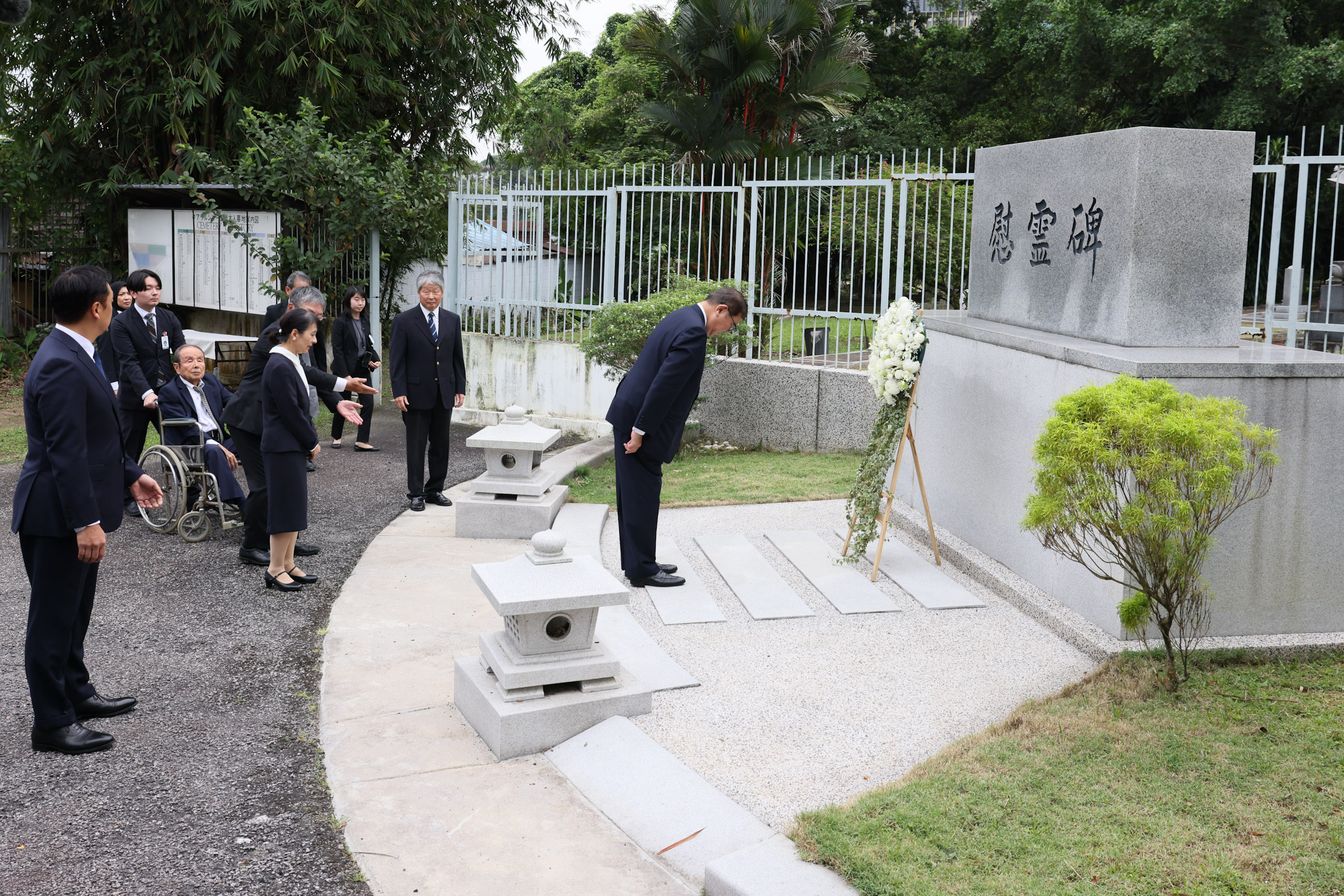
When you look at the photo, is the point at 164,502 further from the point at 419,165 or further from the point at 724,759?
the point at 419,165

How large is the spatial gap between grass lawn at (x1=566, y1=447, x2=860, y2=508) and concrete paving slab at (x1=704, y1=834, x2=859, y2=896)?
16.5ft

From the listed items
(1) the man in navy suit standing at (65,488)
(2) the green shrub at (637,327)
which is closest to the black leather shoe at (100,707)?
(1) the man in navy suit standing at (65,488)

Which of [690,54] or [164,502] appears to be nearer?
[164,502]

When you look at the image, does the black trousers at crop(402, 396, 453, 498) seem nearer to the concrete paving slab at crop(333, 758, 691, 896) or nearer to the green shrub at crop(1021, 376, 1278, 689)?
the concrete paving slab at crop(333, 758, 691, 896)

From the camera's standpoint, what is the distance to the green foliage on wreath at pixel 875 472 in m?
6.30

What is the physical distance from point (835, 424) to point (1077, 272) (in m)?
4.59

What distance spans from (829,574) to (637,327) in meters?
4.09

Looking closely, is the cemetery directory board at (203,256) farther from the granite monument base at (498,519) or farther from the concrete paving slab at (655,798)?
the concrete paving slab at (655,798)

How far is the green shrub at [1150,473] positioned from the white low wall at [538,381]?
728 cm

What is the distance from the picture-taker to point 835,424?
1045cm

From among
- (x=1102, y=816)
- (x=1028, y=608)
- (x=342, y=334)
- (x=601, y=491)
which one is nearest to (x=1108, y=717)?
(x=1102, y=816)

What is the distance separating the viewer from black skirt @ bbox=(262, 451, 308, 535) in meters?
6.01

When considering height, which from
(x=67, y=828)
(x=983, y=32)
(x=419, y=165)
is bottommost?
(x=67, y=828)

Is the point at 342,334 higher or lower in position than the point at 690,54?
lower
